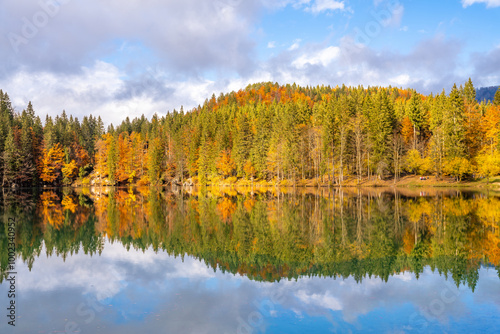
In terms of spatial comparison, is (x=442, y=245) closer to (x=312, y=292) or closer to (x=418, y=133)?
(x=312, y=292)

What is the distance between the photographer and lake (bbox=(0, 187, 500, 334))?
8844mm

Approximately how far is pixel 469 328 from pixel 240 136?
82332mm

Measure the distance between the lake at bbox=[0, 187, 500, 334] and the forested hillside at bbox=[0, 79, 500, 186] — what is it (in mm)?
47648

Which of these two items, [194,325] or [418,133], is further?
[418,133]

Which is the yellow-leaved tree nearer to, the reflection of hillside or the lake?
the reflection of hillside

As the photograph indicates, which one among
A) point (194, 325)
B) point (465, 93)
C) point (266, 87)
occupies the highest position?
point (266, 87)

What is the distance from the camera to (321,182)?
248 feet

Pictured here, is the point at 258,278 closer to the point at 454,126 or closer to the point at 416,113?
the point at 454,126

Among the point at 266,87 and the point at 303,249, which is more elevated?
the point at 266,87

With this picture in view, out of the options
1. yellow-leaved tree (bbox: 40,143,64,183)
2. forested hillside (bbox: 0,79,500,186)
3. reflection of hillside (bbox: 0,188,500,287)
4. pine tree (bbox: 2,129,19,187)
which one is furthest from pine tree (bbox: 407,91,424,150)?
yellow-leaved tree (bbox: 40,143,64,183)

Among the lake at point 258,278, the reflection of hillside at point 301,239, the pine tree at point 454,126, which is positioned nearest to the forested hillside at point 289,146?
the pine tree at point 454,126

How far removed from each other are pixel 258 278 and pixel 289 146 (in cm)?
6726

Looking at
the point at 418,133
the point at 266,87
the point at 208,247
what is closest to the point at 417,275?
the point at 208,247

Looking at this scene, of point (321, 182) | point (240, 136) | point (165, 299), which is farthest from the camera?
point (240, 136)
